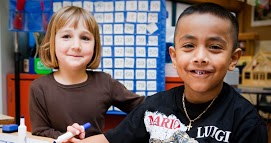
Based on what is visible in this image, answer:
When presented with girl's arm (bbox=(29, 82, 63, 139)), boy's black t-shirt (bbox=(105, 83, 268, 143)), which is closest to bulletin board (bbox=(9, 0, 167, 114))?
girl's arm (bbox=(29, 82, 63, 139))

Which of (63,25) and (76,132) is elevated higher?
(63,25)

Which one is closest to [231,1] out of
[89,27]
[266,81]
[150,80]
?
[266,81]

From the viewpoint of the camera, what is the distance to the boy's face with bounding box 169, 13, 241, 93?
2.39 feet

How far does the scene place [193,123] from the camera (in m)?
0.78

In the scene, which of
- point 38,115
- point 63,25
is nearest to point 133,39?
point 63,25

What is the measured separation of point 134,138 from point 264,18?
4.11 meters

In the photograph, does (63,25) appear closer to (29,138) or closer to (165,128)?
(29,138)

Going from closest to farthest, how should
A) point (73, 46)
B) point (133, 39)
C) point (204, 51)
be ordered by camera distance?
point (204, 51) → point (73, 46) → point (133, 39)

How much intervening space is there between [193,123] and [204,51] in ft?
0.64

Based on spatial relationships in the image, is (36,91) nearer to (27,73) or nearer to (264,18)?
(27,73)

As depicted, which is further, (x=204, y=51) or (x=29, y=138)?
(x=29, y=138)

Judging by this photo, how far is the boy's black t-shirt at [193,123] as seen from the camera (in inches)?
28.4

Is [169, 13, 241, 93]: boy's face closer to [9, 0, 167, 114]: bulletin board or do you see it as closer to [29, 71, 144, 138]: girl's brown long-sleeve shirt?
[29, 71, 144, 138]: girl's brown long-sleeve shirt

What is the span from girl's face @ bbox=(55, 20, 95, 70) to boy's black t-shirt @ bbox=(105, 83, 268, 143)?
33 cm
